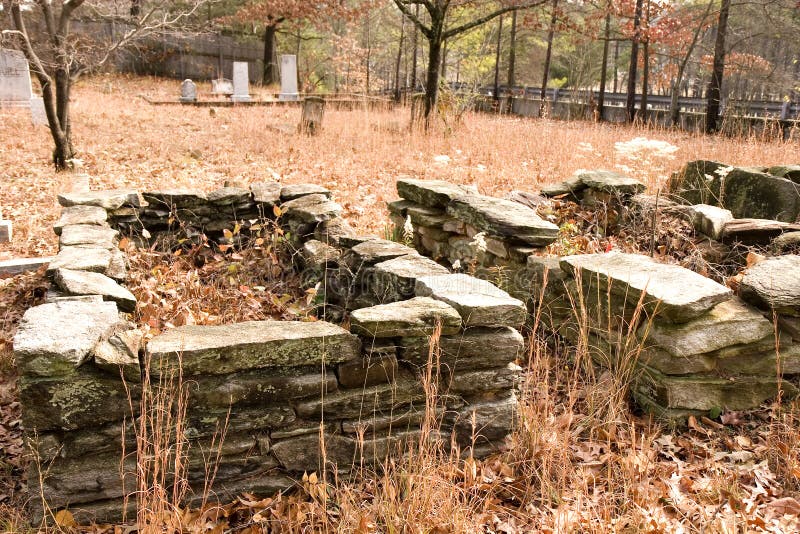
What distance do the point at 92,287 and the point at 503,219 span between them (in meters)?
2.73

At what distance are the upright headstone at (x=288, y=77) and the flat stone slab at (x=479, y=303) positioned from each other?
754 inches

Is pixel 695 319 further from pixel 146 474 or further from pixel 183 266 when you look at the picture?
pixel 183 266

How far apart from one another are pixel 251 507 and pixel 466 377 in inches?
41.7

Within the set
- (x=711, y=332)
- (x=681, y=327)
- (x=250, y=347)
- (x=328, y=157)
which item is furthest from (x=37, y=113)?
(x=711, y=332)

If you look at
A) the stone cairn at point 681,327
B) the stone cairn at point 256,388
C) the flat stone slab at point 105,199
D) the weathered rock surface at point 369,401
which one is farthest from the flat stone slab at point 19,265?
the stone cairn at point 681,327

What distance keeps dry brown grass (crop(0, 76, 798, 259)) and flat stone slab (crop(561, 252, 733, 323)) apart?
2.38 metres

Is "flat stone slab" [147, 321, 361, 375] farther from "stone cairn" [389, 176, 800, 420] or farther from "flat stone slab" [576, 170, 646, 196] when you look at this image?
"flat stone slab" [576, 170, 646, 196]

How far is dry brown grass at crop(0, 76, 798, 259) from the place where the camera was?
745cm

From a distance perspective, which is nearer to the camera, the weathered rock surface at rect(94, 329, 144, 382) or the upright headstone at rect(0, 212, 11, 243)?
the weathered rock surface at rect(94, 329, 144, 382)

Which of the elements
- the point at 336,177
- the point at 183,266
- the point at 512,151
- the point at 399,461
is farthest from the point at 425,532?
the point at 512,151

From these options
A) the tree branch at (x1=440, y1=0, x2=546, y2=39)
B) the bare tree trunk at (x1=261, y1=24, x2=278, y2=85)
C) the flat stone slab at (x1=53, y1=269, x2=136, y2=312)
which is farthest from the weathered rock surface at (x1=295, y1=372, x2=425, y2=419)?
the bare tree trunk at (x1=261, y1=24, x2=278, y2=85)

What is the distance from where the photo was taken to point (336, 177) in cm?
837

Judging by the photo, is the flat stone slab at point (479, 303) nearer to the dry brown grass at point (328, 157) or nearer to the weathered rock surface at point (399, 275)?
the weathered rock surface at point (399, 275)

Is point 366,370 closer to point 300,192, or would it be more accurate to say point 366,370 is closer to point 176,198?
point 300,192
